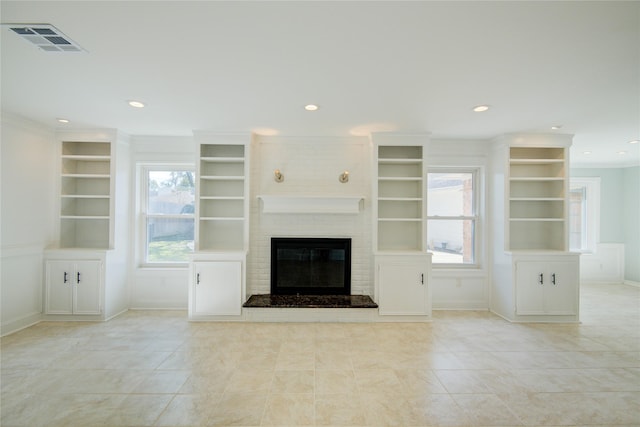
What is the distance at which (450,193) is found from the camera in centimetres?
491

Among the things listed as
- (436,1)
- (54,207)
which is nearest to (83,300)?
(54,207)

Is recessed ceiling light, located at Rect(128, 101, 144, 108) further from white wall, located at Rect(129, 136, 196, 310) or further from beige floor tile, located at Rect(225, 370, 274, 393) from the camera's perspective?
beige floor tile, located at Rect(225, 370, 274, 393)

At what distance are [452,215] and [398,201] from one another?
3.19 feet

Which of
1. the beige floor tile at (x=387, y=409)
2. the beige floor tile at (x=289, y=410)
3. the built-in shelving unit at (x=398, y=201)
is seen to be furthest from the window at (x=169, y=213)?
the beige floor tile at (x=387, y=409)

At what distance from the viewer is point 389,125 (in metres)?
3.89

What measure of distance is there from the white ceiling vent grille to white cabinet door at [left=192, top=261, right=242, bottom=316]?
2.72 m

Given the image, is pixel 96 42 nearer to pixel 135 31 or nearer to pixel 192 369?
pixel 135 31

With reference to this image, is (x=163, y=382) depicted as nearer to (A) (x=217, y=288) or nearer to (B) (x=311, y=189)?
(A) (x=217, y=288)

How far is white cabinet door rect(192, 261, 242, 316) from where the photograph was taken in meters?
4.08

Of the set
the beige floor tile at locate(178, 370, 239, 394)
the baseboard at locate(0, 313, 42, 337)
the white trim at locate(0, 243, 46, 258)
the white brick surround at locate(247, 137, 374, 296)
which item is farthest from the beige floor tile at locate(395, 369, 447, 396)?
the white trim at locate(0, 243, 46, 258)

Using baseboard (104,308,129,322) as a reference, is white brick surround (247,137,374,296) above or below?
above

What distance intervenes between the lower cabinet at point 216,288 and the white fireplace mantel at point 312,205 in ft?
3.05

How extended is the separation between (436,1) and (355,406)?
2681 millimetres

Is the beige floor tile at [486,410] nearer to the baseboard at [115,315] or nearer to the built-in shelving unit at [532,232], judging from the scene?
the built-in shelving unit at [532,232]
